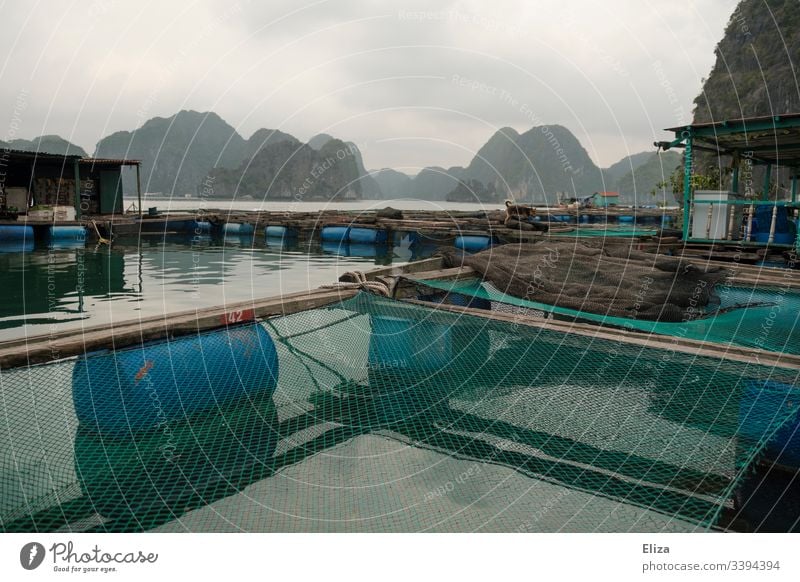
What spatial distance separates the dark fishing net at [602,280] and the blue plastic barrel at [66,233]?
23.0m

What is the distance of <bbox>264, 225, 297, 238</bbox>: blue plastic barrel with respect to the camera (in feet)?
110

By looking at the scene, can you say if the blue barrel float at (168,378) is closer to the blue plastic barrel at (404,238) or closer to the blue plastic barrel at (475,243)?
the blue plastic barrel at (475,243)

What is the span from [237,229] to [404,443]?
33.6 meters

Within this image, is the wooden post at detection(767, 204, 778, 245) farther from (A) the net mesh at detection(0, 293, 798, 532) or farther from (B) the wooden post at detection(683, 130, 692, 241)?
(A) the net mesh at detection(0, 293, 798, 532)

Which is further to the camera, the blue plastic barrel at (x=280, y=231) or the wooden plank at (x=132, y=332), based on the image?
the blue plastic barrel at (x=280, y=231)

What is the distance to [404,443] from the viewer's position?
466cm

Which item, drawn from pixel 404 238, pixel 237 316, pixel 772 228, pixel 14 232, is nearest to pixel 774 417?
pixel 237 316

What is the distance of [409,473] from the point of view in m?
4.28

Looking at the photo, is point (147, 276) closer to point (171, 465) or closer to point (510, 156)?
point (171, 465)

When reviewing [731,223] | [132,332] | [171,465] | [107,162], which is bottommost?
[171,465]

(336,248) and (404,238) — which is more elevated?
(404,238)

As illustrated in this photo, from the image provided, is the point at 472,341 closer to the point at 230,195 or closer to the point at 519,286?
the point at 519,286

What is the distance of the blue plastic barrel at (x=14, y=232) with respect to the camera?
969 inches

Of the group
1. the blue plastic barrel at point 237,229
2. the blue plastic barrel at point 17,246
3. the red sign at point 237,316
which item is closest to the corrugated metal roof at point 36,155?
the blue plastic barrel at point 17,246
